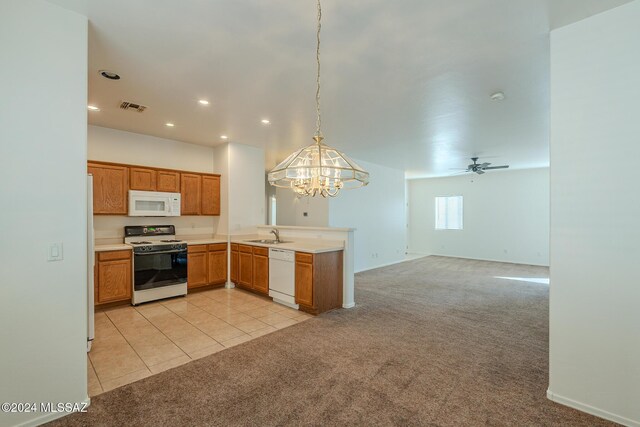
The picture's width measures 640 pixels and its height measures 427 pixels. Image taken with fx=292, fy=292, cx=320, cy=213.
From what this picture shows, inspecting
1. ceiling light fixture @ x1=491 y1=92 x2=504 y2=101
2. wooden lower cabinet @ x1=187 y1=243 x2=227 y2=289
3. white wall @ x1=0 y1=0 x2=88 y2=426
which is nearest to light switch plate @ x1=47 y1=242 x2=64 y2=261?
white wall @ x1=0 y1=0 x2=88 y2=426

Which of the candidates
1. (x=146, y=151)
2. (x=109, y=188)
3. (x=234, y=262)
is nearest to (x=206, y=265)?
(x=234, y=262)

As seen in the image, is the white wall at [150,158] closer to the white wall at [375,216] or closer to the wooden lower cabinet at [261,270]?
the wooden lower cabinet at [261,270]

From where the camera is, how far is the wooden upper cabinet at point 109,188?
4484mm

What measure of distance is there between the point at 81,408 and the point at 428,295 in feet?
15.8

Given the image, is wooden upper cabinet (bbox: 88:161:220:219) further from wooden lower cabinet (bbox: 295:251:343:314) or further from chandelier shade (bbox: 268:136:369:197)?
chandelier shade (bbox: 268:136:369:197)

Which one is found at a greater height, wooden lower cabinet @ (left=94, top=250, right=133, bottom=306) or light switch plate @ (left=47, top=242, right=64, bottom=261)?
light switch plate @ (left=47, top=242, right=64, bottom=261)

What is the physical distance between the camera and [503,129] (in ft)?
15.6

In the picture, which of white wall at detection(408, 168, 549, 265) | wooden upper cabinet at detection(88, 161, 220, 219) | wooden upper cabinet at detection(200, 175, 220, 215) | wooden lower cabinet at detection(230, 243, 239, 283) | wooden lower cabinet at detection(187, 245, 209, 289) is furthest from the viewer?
white wall at detection(408, 168, 549, 265)

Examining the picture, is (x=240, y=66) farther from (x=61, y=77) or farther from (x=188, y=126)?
(x=188, y=126)

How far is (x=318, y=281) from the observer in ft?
13.6

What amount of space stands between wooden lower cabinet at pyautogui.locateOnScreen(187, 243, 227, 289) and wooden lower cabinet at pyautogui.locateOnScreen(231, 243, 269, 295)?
183 millimetres

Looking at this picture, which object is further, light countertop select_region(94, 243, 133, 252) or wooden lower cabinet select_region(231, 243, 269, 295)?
wooden lower cabinet select_region(231, 243, 269, 295)

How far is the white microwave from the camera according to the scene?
4.77 m

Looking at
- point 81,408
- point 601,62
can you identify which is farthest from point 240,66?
point 81,408
